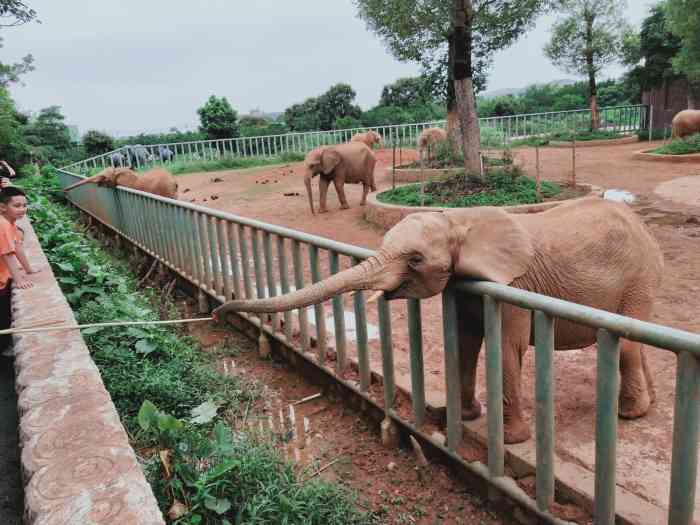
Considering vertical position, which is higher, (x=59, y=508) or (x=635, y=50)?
(x=635, y=50)

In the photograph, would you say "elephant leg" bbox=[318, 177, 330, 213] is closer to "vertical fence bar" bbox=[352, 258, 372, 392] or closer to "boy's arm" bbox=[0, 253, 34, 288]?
"boy's arm" bbox=[0, 253, 34, 288]

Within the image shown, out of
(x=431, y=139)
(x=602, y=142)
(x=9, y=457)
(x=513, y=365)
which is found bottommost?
(x=9, y=457)

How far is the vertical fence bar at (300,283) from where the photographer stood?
3879 mm

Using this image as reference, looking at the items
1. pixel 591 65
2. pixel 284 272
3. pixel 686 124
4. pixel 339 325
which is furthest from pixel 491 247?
pixel 591 65

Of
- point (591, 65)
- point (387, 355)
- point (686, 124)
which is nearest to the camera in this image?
point (387, 355)

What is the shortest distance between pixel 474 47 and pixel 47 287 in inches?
548

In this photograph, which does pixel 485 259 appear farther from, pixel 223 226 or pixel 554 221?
pixel 223 226

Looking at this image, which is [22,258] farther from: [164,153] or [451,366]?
[164,153]

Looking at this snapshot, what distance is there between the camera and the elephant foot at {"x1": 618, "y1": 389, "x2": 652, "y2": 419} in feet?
9.90

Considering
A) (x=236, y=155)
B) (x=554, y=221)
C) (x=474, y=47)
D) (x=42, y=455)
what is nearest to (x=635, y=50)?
(x=474, y=47)

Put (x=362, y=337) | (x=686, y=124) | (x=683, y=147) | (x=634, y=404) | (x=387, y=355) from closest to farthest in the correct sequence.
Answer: (x=634, y=404)
(x=387, y=355)
(x=362, y=337)
(x=683, y=147)
(x=686, y=124)

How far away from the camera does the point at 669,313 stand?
4.79m

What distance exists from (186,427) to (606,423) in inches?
84.8

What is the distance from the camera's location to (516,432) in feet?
8.88
